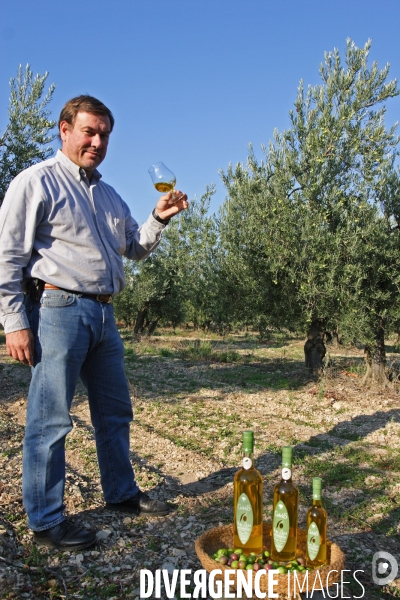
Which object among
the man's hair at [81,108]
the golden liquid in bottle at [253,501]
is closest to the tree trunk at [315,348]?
the man's hair at [81,108]

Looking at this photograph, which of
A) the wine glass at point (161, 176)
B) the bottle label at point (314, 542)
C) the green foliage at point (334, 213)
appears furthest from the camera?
the green foliage at point (334, 213)

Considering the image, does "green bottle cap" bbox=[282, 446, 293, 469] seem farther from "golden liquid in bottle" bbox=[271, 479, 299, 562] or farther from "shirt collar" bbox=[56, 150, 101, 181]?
"shirt collar" bbox=[56, 150, 101, 181]

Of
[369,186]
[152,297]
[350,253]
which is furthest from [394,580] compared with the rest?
[152,297]

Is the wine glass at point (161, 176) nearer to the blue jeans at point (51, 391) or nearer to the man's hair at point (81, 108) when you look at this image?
the man's hair at point (81, 108)

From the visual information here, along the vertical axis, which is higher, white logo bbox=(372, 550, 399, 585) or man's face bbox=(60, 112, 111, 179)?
man's face bbox=(60, 112, 111, 179)

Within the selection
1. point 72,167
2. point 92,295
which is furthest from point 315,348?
point 72,167

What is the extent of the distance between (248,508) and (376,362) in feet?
26.2

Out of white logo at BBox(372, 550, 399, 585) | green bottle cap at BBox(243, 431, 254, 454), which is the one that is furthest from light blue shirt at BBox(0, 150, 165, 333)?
white logo at BBox(372, 550, 399, 585)

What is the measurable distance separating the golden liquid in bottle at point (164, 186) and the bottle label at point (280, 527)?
7.44 ft

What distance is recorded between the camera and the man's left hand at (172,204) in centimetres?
380

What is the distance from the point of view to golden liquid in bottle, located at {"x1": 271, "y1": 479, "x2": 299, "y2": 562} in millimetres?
2494

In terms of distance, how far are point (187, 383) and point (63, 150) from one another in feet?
25.5

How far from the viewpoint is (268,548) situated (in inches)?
107

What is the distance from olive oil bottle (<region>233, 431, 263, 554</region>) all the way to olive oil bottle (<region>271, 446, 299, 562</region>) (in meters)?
0.09
